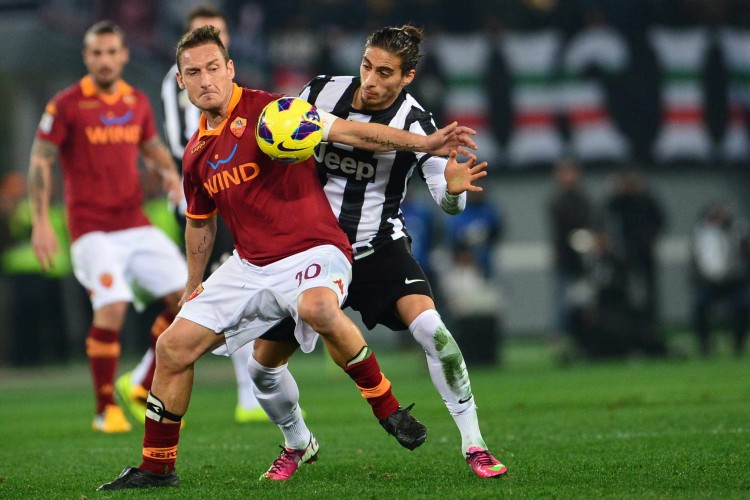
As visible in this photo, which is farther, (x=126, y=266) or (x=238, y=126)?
(x=126, y=266)

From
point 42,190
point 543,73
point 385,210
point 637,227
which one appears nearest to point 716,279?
point 637,227

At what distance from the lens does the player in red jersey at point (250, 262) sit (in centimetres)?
576

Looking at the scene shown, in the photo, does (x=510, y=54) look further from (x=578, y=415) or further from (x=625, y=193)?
(x=578, y=415)

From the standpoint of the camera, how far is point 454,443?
24.7ft

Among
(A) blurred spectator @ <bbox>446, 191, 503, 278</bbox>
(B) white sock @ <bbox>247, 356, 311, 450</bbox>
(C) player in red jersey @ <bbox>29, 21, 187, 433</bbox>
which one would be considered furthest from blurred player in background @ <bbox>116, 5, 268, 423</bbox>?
(A) blurred spectator @ <bbox>446, 191, 503, 278</bbox>

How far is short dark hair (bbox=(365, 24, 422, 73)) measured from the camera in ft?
20.3

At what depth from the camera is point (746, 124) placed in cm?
2070

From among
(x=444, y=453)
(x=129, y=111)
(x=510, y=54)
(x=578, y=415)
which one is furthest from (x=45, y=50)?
(x=444, y=453)

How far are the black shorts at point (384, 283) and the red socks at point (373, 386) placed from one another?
0.50m

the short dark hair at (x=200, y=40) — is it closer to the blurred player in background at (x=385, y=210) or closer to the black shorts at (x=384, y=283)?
the blurred player in background at (x=385, y=210)

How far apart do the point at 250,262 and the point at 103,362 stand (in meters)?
3.44

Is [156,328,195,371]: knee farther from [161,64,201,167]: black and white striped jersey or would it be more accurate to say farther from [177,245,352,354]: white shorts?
[161,64,201,167]: black and white striped jersey

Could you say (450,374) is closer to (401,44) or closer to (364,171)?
(364,171)

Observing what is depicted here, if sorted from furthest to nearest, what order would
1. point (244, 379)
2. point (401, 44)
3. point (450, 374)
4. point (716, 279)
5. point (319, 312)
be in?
point (716, 279), point (244, 379), point (401, 44), point (450, 374), point (319, 312)
